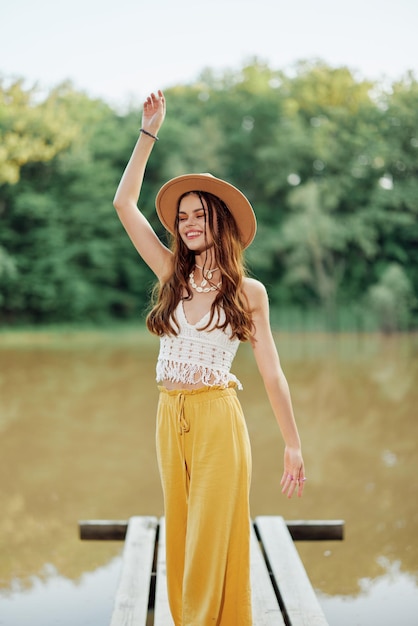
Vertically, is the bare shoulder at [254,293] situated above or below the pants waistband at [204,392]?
above

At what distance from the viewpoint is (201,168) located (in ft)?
70.6

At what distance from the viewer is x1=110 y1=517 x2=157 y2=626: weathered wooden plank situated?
224 centimetres

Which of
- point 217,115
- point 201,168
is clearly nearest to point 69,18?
point 217,115

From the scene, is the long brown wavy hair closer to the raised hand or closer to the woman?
the woman

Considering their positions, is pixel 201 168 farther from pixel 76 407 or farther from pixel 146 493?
pixel 146 493

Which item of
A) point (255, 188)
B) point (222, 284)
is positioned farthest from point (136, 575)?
point (255, 188)

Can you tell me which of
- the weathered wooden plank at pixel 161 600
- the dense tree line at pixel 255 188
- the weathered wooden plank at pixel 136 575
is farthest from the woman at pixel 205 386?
the dense tree line at pixel 255 188

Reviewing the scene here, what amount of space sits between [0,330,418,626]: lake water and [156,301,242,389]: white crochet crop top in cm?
129

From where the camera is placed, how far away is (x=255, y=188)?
24109mm

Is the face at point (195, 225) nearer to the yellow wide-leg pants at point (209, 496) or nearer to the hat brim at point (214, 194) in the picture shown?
the hat brim at point (214, 194)

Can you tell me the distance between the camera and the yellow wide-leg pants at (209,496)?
5.89ft

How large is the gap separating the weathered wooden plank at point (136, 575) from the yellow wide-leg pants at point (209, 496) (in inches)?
16.7

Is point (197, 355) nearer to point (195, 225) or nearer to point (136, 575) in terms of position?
point (195, 225)

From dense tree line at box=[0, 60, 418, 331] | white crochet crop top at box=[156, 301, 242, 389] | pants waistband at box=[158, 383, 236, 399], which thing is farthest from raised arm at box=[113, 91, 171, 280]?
dense tree line at box=[0, 60, 418, 331]
